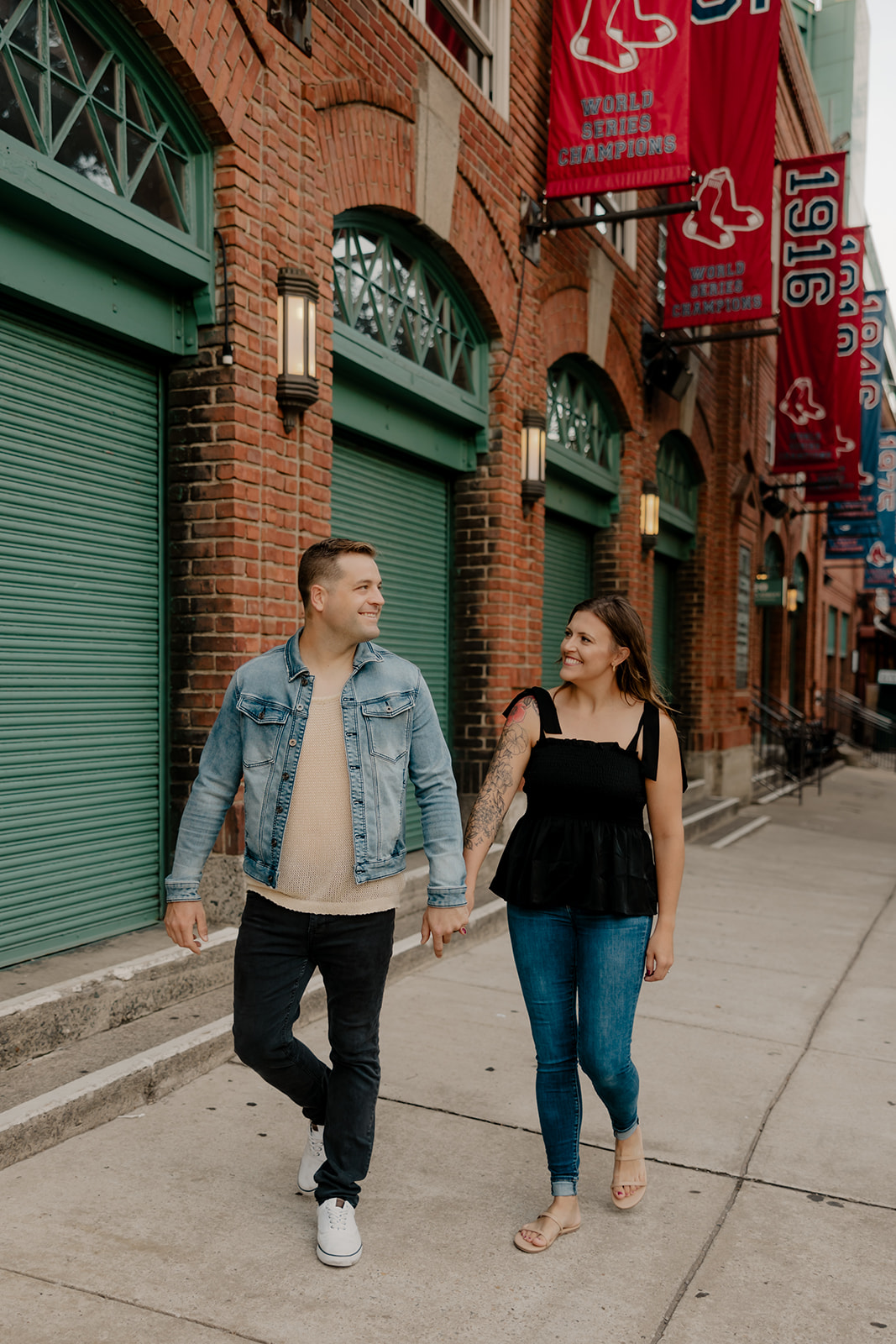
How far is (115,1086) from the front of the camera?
12.4ft

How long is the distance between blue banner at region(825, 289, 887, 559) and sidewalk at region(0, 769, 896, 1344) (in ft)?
50.9

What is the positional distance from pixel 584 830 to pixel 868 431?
64.7 feet

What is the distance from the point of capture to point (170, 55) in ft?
15.5

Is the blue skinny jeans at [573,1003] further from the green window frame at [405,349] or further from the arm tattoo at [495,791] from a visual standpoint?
the green window frame at [405,349]

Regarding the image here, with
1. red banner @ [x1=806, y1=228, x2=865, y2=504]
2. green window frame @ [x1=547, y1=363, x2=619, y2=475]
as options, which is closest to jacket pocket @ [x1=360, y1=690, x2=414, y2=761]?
green window frame @ [x1=547, y1=363, x2=619, y2=475]

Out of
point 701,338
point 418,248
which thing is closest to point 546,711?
point 418,248

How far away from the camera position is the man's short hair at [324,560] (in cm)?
293

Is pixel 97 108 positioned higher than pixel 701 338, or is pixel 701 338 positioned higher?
pixel 701 338

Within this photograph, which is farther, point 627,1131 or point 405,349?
point 405,349

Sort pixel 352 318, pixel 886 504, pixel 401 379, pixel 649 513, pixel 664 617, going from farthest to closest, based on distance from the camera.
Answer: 1. pixel 886 504
2. pixel 664 617
3. pixel 649 513
4. pixel 401 379
5. pixel 352 318

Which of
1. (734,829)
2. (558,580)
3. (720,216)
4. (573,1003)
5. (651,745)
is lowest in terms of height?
(734,829)

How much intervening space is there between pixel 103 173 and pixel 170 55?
639 mm

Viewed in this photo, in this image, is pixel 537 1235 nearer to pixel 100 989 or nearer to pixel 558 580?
pixel 100 989

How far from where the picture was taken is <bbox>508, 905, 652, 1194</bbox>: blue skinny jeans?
308 cm
